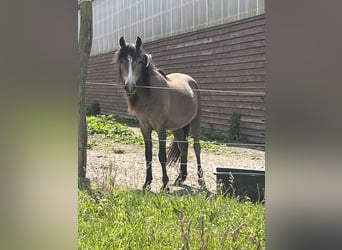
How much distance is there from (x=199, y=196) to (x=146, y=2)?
851 centimetres

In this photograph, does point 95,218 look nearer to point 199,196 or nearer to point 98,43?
point 199,196

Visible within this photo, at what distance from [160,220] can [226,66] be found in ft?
A: 19.7

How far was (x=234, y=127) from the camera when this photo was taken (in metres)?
8.20

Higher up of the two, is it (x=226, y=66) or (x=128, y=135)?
(x=226, y=66)

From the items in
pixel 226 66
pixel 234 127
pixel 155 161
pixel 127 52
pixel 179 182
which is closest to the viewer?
pixel 127 52

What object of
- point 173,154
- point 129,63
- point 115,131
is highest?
point 129,63

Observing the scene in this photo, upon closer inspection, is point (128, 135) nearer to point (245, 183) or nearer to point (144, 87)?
point (144, 87)

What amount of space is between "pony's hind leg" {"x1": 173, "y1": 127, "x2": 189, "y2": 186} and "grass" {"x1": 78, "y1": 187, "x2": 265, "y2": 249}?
1436 millimetres

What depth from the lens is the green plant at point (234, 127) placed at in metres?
8.16

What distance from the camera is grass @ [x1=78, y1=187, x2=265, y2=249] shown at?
94.7 inches

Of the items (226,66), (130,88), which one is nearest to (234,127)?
(226,66)

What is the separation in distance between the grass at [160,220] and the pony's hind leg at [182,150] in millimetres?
1436

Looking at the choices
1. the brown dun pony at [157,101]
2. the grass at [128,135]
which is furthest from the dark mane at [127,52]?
the grass at [128,135]

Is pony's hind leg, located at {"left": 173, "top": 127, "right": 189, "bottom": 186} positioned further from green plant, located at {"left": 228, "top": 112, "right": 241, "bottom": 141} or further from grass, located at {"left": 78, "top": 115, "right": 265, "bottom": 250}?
green plant, located at {"left": 228, "top": 112, "right": 241, "bottom": 141}
